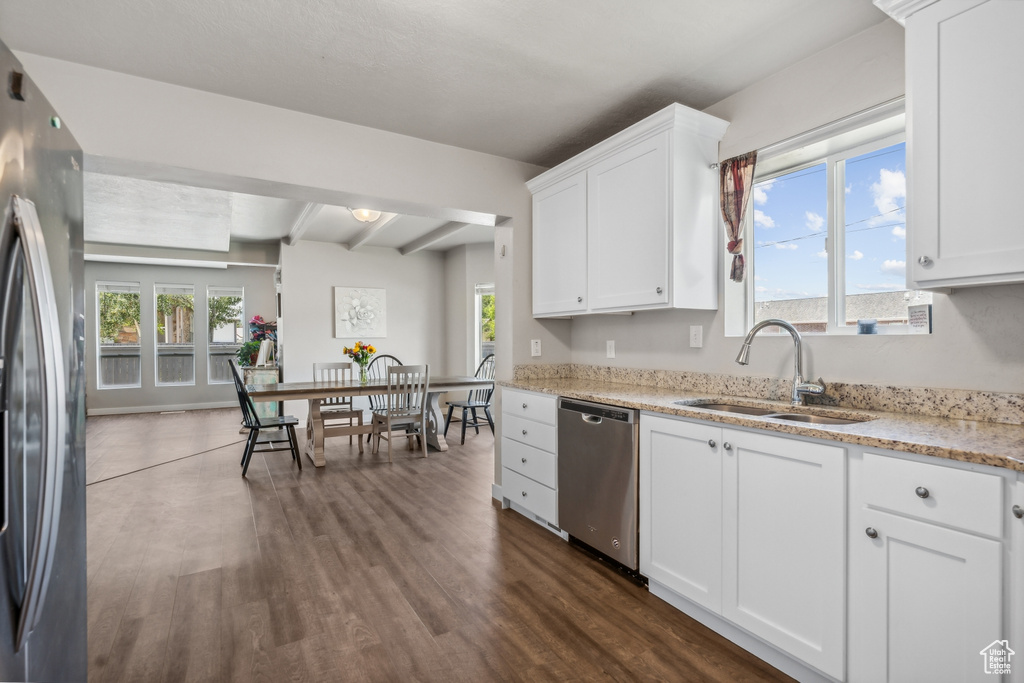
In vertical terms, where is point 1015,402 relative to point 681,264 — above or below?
below

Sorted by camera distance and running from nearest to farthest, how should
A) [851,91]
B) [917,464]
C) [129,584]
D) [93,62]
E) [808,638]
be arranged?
[917,464] < [808,638] < [851,91] < [93,62] < [129,584]

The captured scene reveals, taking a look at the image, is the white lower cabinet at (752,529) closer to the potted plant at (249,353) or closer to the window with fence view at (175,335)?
the potted plant at (249,353)

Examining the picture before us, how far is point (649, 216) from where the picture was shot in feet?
8.34

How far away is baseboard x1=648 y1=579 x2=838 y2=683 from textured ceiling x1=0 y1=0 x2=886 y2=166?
2298mm

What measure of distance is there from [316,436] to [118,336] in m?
5.51

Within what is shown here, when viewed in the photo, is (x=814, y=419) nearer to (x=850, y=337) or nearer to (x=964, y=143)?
(x=850, y=337)

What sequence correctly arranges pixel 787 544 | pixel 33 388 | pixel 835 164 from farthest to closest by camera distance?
1. pixel 835 164
2. pixel 787 544
3. pixel 33 388

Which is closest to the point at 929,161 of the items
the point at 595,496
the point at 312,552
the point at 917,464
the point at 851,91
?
the point at 851,91

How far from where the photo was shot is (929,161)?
5.12ft

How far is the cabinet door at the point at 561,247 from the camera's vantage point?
3.02m

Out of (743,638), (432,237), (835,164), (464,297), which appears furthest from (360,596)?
(464,297)

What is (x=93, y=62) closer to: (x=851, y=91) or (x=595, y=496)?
(x=595, y=496)

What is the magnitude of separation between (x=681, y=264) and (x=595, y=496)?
3.98 ft

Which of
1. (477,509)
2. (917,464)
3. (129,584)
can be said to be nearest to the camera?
(917,464)
